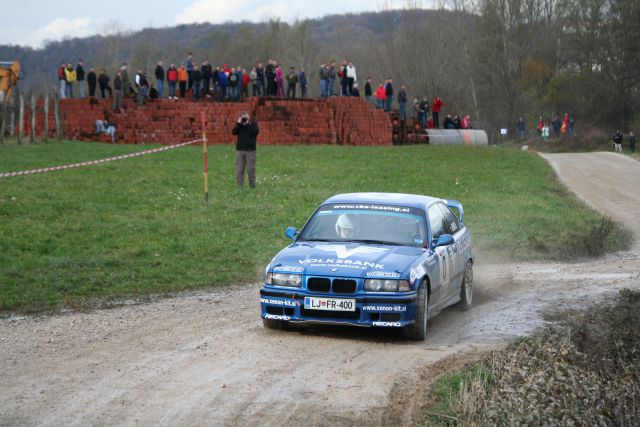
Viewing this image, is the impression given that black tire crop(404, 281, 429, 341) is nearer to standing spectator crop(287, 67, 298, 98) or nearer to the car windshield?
the car windshield

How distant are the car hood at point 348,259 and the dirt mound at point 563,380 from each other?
4.82ft

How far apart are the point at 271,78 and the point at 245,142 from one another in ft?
58.2

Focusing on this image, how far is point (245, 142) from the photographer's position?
904 inches

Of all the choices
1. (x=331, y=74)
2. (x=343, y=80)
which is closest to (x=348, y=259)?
(x=331, y=74)

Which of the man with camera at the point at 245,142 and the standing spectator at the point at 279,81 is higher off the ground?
the standing spectator at the point at 279,81

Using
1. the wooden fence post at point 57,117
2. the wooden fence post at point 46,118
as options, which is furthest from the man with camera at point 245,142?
the wooden fence post at point 57,117

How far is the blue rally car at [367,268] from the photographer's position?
31.3ft

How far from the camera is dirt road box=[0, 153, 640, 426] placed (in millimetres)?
7094

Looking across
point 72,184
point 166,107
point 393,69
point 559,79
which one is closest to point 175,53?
point 393,69

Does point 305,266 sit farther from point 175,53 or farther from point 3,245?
point 175,53

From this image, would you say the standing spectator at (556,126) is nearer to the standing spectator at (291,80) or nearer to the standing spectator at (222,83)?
the standing spectator at (291,80)

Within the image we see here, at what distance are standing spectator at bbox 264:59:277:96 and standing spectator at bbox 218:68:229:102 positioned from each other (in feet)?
6.66

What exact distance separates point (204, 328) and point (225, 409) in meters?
3.23

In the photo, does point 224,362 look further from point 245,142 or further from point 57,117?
point 57,117
